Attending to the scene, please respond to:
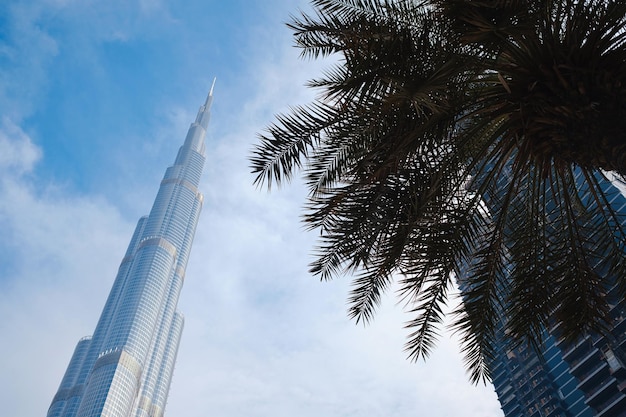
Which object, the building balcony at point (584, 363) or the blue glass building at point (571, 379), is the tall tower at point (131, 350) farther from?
the building balcony at point (584, 363)

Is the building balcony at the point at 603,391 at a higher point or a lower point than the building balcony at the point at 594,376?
lower

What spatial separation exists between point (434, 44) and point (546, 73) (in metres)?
1.15

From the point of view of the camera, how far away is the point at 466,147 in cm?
640

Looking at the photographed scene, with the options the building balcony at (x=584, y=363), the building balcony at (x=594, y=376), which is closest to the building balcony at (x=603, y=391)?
the building balcony at (x=594, y=376)

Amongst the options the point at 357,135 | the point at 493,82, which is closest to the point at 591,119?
the point at 493,82

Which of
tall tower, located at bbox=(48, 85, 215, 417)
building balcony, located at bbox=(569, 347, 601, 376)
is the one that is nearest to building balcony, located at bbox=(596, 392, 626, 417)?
building balcony, located at bbox=(569, 347, 601, 376)

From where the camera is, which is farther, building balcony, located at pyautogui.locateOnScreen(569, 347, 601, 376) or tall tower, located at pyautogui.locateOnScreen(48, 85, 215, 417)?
tall tower, located at pyautogui.locateOnScreen(48, 85, 215, 417)

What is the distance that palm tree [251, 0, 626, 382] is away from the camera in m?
4.74

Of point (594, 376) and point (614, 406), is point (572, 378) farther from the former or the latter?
point (614, 406)

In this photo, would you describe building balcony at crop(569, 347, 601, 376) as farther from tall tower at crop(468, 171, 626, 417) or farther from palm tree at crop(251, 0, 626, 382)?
palm tree at crop(251, 0, 626, 382)

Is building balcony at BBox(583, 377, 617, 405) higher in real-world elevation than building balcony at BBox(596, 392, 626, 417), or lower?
higher

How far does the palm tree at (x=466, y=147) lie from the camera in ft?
15.6

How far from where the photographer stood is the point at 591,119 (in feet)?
15.0

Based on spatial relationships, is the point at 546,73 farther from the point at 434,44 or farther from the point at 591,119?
the point at 434,44
